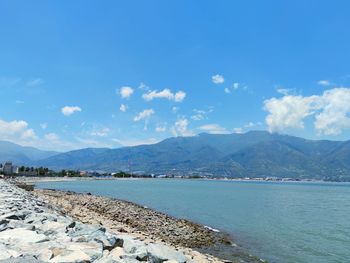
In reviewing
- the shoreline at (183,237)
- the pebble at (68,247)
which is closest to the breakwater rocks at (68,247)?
the pebble at (68,247)

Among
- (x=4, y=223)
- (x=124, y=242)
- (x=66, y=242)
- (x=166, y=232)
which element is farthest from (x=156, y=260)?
(x=166, y=232)

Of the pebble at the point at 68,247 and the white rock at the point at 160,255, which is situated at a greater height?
the pebble at the point at 68,247

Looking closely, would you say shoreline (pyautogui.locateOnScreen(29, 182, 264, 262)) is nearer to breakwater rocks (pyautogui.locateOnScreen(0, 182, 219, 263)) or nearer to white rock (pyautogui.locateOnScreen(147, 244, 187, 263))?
white rock (pyautogui.locateOnScreen(147, 244, 187, 263))

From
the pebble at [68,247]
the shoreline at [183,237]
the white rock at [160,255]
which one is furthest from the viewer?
the shoreline at [183,237]

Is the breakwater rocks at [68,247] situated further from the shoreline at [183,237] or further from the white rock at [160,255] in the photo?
the shoreline at [183,237]

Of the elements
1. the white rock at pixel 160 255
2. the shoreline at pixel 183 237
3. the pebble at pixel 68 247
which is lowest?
the shoreline at pixel 183 237

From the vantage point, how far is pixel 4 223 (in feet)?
43.1

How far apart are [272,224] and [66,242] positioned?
31343mm

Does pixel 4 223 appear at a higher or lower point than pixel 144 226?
higher

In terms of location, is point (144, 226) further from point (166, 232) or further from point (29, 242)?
point (29, 242)

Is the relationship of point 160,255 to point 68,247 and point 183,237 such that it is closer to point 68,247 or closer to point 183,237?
point 68,247

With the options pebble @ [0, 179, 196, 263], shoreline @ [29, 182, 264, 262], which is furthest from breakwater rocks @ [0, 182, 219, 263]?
shoreline @ [29, 182, 264, 262]

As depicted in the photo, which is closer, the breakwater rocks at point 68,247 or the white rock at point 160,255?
the breakwater rocks at point 68,247

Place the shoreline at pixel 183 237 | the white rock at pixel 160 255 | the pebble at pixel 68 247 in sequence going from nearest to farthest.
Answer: the pebble at pixel 68 247, the white rock at pixel 160 255, the shoreline at pixel 183 237
